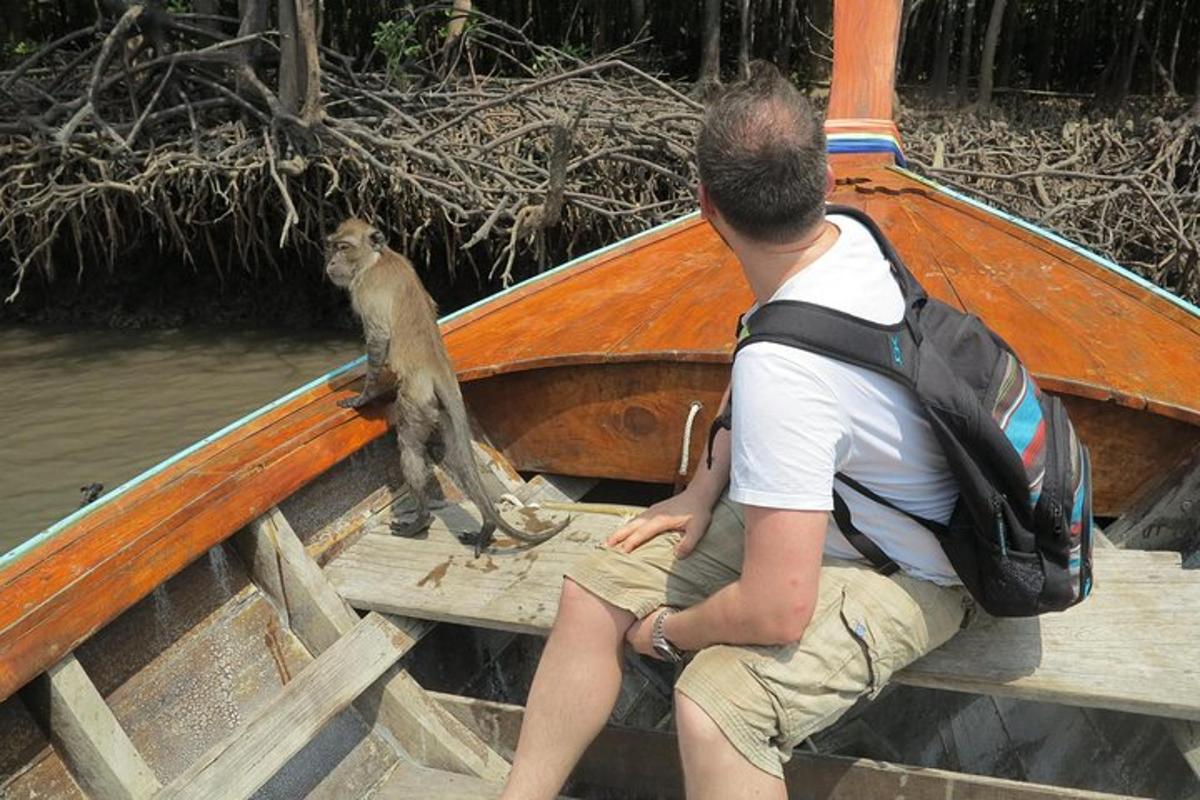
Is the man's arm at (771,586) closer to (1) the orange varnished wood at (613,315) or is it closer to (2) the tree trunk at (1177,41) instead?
(1) the orange varnished wood at (613,315)

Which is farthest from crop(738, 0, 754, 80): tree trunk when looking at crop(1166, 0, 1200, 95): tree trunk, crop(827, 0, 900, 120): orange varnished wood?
crop(827, 0, 900, 120): orange varnished wood

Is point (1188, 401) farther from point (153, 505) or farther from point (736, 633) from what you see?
point (153, 505)

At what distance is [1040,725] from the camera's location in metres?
2.98

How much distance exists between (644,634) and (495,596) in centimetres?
78

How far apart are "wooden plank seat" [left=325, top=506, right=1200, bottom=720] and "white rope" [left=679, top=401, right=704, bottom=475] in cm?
27

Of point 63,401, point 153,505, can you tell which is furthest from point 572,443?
point 63,401

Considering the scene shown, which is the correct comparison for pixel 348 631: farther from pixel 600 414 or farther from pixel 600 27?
pixel 600 27

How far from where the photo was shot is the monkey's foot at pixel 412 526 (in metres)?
3.27

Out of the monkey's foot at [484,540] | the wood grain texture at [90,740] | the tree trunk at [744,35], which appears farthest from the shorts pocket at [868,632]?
the tree trunk at [744,35]

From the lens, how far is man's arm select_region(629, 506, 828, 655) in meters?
1.73

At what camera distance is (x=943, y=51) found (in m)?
12.0

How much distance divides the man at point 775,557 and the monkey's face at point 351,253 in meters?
1.92

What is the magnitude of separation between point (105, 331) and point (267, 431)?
8.23 metres

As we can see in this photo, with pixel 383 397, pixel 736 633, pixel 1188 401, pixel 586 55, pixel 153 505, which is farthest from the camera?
pixel 586 55
